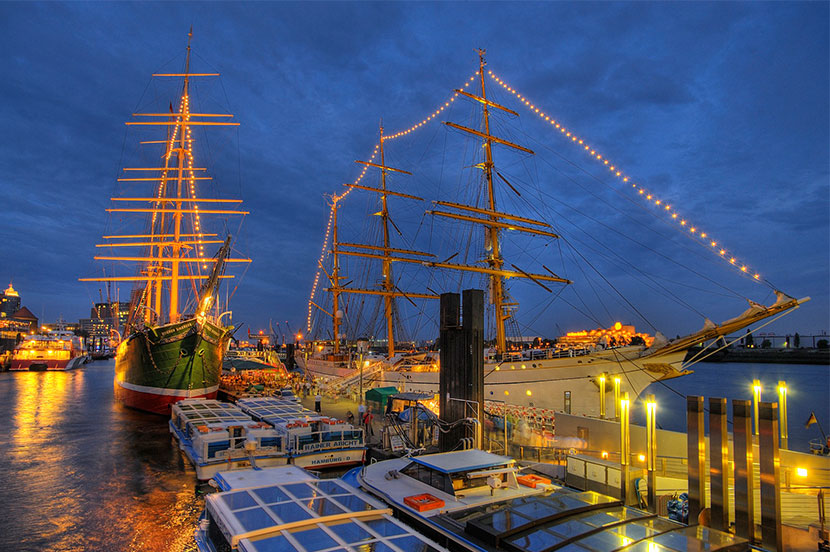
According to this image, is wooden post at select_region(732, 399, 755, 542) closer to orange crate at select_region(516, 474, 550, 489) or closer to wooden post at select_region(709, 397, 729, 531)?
wooden post at select_region(709, 397, 729, 531)

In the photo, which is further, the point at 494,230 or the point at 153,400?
the point at 494,230

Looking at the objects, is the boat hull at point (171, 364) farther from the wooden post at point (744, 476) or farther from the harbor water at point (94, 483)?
the wooden post at point (744, 476)

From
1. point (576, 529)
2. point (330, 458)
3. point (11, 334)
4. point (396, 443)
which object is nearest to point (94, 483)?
point (330, 458)

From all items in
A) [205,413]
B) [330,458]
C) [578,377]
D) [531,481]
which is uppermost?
[531,481]

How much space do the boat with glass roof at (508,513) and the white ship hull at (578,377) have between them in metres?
17.4

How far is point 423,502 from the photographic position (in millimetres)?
6645

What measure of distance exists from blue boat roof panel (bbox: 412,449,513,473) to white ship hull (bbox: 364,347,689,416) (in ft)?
55.3

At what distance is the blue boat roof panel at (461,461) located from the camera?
23.9 feet

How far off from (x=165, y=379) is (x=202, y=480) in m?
17.1

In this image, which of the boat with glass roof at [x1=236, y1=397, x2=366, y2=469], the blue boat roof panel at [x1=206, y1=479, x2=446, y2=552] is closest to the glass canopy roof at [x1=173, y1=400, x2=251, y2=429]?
the boat with glass roof at [x1=236, y1=397, x2=366, y2=469]

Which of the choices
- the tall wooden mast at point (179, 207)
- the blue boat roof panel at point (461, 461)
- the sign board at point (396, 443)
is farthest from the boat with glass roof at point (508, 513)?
the tall wooden mast at point (179, 207)

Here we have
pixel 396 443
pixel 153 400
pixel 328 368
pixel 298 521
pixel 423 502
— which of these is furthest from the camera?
pixel 328 368

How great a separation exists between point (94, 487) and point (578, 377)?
74.0 ft

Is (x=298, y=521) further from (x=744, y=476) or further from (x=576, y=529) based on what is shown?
(x=744, y=476)
